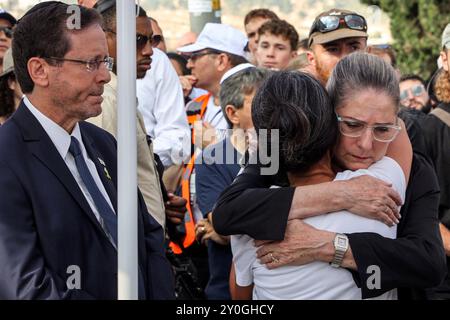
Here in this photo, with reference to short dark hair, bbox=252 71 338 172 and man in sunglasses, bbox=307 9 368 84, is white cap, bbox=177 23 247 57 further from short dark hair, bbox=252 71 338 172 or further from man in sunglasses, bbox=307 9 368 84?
short dark hair, bbox=252 71 338 172

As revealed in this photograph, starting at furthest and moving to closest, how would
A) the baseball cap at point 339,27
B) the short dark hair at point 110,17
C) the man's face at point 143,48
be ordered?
the baseball cap at point 339,27, the man's face at point 143,48, the short dark hair at point 110,17

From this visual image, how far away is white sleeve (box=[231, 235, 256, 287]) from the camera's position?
3014mm

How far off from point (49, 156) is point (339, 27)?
8.34 ft

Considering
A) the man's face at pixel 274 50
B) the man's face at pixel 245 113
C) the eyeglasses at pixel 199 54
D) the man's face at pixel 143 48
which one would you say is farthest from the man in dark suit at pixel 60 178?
the man's face at pixel 274 50

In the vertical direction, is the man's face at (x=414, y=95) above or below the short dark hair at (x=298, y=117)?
below

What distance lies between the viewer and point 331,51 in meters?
5.04

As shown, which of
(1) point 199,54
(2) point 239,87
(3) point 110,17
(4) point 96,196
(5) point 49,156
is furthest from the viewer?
(1) point 199,54

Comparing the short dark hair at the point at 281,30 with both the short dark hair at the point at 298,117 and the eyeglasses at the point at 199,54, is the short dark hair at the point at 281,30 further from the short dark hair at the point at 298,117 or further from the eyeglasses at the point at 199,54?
the short dark hair at the point at 298,117

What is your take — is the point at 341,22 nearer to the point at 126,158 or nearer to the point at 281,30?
the point at 281,30

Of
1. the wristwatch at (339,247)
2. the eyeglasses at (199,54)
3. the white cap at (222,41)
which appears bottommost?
the wristwatch at (339,247)

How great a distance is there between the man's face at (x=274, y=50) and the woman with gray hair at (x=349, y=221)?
14.0 ft

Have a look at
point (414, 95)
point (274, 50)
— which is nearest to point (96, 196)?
point (274, 50)

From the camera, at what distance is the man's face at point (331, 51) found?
197 inches
